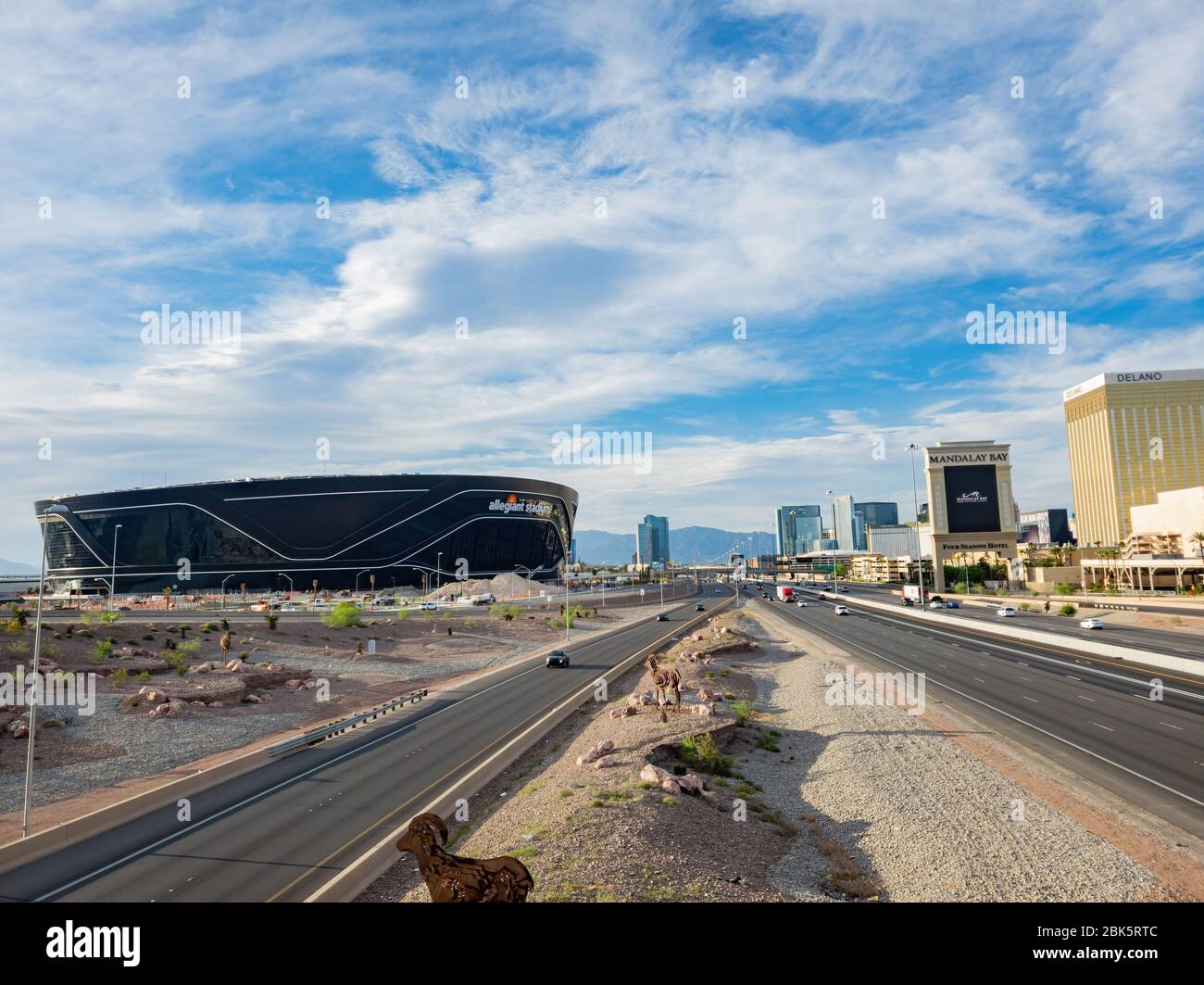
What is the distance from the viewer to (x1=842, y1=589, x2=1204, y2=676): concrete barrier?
4469 cm

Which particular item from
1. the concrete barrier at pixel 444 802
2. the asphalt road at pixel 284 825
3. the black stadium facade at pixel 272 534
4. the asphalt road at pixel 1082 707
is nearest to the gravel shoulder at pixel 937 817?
the asphalt road at pixel 1082 707

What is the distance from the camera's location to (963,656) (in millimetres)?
56812

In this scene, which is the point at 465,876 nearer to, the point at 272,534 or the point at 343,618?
the point at 343,618

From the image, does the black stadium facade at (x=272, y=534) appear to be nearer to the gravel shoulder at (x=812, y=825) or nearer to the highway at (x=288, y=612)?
the highway at (x=288, y=612)

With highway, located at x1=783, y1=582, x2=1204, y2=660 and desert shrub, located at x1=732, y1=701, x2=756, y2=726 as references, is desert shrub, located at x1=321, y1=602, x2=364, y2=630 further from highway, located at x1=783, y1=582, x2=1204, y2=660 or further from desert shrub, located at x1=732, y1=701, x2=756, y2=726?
highway, located at x1=783, y1=582, x2=1204, y2=660

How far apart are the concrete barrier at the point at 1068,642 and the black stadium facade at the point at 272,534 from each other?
127 m

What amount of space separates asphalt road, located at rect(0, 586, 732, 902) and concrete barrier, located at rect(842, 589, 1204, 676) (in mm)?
41664

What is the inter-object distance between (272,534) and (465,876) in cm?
19071

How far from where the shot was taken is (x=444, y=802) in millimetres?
22531

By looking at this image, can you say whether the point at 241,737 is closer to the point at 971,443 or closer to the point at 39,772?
the point at 39,772

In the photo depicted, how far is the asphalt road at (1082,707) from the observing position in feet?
82.2

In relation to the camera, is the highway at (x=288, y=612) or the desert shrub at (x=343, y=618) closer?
the desert shrub at (x=343, y=618)
